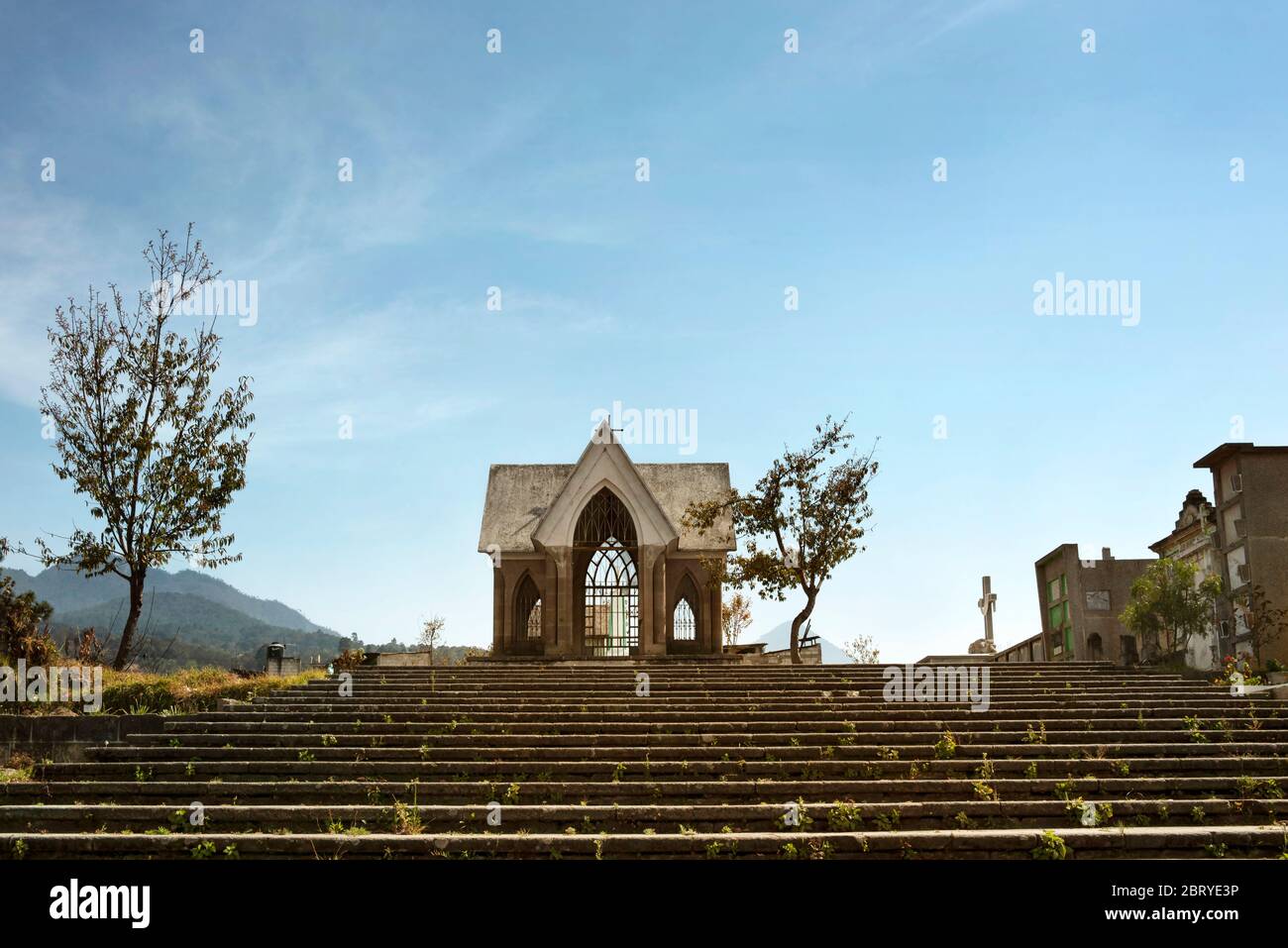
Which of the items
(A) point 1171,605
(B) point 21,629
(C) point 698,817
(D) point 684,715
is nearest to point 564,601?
(B) point 21,629

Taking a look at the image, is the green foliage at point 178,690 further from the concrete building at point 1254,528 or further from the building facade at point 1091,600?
the building facade at point 1091,600

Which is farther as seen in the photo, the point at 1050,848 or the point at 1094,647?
the point at 1094,647

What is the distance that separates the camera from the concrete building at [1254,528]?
25.1 metres

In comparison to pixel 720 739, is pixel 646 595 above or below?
above

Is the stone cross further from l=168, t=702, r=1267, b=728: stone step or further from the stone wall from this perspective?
the stone wall

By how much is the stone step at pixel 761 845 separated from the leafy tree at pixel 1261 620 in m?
14.7

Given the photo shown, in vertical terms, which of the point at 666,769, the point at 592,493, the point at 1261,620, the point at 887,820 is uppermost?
the point at 592,493

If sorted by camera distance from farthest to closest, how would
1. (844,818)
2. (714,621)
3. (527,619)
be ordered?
1. (527,619)
2. (714,621)
3. (844,818)

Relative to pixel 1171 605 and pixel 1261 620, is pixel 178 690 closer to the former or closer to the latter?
pixel 1171 605

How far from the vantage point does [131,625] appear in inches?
1044

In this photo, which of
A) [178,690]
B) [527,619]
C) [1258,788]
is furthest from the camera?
[527,619]

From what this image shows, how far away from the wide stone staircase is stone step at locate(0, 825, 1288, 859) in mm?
22

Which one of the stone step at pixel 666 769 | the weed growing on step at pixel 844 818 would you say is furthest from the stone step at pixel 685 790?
the weed growing on step at pixel 844 818

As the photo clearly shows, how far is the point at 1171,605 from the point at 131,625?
A: 25.6m
